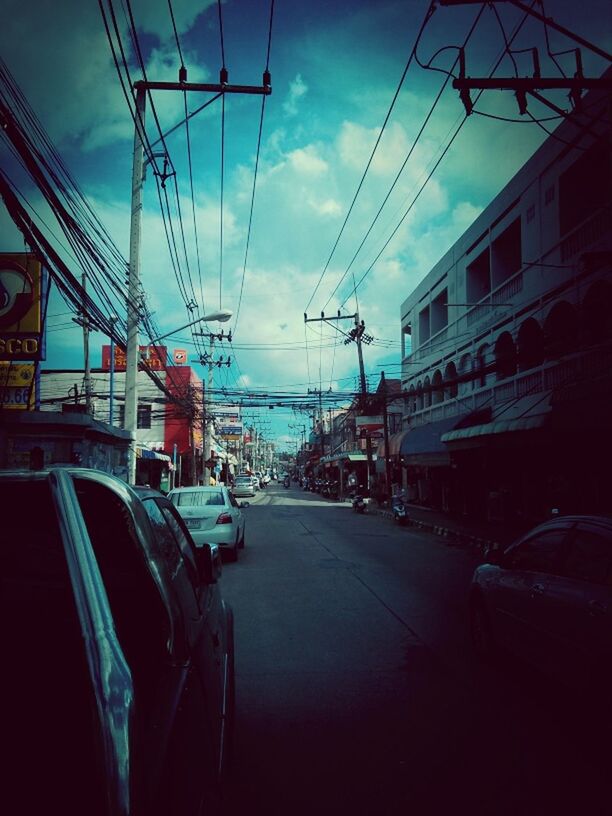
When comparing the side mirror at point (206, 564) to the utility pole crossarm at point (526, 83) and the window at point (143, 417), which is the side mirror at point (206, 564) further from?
the window at point (143, 417)

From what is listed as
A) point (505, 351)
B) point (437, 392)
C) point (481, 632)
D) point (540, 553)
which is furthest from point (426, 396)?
point (540, 553)

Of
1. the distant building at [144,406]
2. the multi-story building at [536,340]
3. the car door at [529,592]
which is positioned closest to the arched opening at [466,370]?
the multi-story building at [536,340]

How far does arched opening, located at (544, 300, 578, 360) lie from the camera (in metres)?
14.7

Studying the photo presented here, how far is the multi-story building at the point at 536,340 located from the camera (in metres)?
13.4

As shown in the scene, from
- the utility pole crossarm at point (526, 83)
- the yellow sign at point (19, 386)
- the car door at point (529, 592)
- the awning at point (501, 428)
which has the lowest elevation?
the car door at point (529, 592)

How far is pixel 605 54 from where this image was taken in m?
7.18

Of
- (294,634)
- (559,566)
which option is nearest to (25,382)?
(294,634)

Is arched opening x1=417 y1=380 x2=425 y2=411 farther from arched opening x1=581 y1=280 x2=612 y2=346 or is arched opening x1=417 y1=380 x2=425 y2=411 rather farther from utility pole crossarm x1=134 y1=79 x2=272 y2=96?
utility pole crossarm x1=134 y1=79 x2=272 y2=96

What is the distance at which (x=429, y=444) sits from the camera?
2447cm

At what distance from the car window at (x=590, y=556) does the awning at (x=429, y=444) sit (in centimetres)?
1690

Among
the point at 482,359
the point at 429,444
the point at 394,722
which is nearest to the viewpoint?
the point at 394,722

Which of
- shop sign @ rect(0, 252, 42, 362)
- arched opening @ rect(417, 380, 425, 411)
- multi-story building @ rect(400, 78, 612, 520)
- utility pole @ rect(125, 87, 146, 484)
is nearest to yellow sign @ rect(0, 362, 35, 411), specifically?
shop sign @ rect(0, 252, 42, 362)

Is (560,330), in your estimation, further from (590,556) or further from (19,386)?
(19,386)

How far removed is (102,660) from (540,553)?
4316 mm
